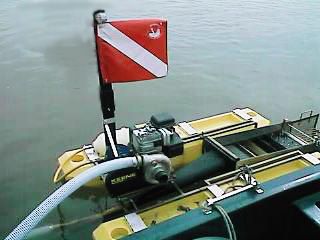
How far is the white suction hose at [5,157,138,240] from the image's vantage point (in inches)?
51.5

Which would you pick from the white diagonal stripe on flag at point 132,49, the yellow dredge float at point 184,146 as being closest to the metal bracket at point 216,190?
the yellow dredge float at point 184,146

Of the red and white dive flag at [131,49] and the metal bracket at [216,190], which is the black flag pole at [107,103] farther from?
the metal bracket at [216,190]

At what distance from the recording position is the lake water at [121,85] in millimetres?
3031

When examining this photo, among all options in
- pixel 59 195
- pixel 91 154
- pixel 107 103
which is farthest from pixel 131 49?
pixel 91 154

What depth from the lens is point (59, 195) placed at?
1374mm

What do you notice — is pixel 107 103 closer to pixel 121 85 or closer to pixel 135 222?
pixel 135 222

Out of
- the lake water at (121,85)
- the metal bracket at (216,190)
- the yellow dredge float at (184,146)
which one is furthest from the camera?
the lake water at (121,85)

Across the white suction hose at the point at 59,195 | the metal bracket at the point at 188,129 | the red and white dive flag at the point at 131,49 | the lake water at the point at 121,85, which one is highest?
the red and white dive flag at the point at 131,49

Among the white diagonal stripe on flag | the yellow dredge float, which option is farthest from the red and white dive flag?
the yellow dredge float

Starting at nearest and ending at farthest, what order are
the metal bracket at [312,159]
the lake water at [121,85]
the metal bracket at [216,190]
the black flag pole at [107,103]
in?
the black flag pole at [107,103] < the metal bracket at [216,190] < the metal bracket at [312,159] < the lake water at [121,85]

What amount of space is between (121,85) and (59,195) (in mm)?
2894

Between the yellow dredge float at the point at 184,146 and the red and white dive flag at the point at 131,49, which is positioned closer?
the red and white dive flag at the point at 131,49

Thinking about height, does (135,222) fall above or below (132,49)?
below

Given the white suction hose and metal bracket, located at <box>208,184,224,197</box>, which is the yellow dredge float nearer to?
metal bracket, located at <box>208,184,224,197</box>
